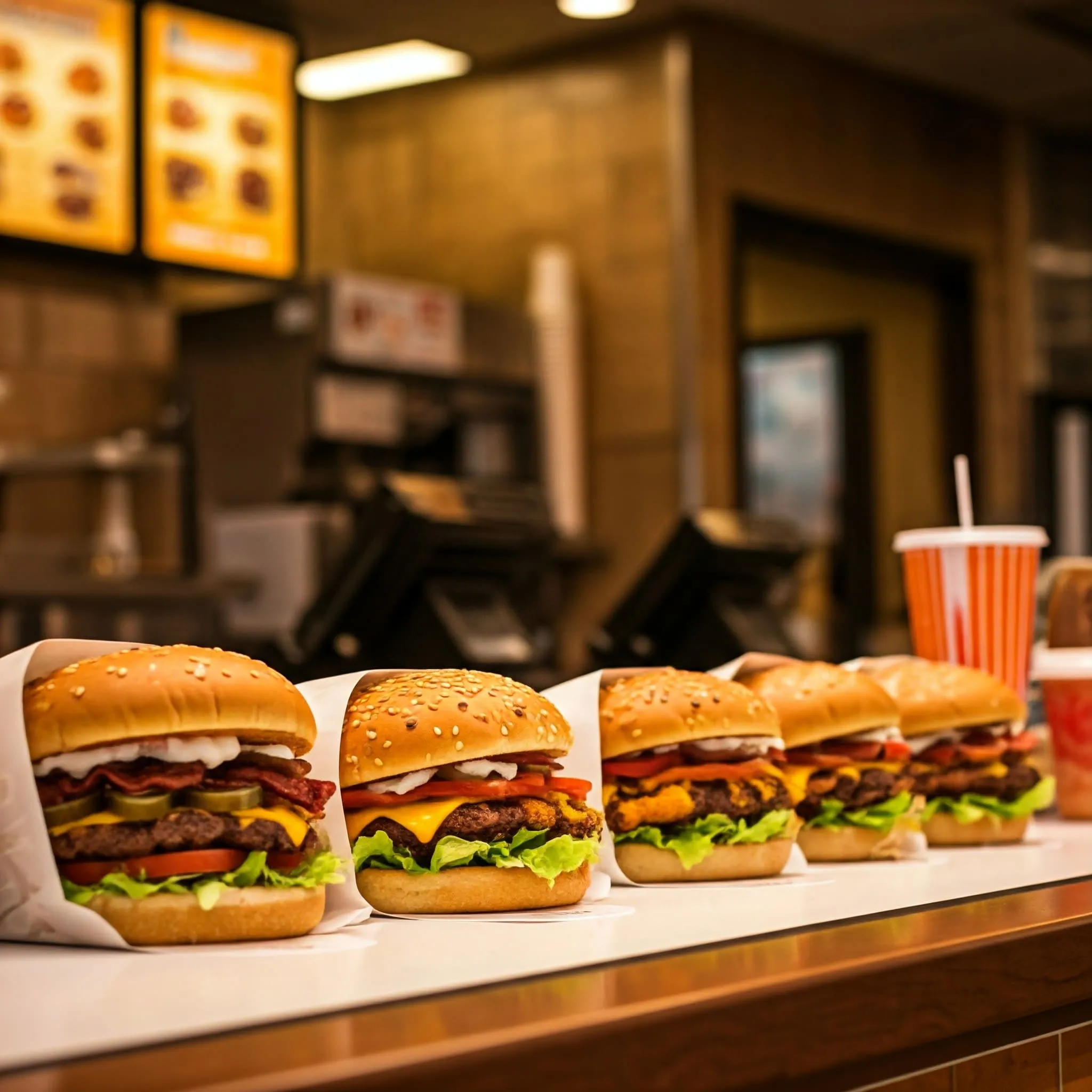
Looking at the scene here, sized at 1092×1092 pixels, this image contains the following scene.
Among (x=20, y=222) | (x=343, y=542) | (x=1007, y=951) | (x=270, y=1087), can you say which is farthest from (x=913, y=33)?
(x=270, y=1087)

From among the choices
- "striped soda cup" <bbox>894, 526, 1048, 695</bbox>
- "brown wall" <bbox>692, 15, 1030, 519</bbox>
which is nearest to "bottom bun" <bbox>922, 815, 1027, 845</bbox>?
"striped soda cup" <bbox>894, 526, 1048, 695</bbox>

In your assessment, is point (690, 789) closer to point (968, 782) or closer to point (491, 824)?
point (491, 824)

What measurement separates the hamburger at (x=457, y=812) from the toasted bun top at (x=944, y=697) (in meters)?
0.69

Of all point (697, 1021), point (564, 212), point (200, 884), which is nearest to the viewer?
point (697, 1021)

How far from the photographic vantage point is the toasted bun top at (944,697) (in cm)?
222

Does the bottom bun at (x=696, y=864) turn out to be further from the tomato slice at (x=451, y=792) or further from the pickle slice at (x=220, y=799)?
the pickle slice at (x=220, y=799)

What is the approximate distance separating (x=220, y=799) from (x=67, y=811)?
0.41 feet

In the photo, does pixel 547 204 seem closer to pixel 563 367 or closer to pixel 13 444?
pixel 563 367

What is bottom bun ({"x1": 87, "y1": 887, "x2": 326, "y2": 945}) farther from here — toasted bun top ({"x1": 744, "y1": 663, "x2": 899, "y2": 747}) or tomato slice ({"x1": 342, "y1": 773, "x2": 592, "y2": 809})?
toasted bun top ({"x1": 744, "y1": 663, "x2": 899, "y2": 747})

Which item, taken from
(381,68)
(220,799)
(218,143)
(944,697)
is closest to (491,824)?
(220,799)

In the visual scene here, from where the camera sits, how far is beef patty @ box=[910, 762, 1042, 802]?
2244mm

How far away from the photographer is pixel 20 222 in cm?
565

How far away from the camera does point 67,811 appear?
4.68 ft

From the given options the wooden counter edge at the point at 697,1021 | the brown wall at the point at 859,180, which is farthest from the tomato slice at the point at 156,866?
the brown wall at the point at 859,180
